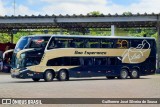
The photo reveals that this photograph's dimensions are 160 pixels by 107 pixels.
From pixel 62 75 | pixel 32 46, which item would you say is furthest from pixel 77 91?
pixel 62 75

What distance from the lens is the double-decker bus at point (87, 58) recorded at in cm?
2980

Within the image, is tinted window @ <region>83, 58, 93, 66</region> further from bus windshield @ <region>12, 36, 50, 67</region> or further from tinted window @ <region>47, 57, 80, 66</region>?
bus windshield @ <region>12, 36, 50, 67</region>

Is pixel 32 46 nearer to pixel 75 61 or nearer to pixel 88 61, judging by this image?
pixel 75 61

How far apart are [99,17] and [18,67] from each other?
1861 centimetres

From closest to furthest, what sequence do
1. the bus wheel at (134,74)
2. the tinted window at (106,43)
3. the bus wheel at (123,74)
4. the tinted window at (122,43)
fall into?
the tinted window at (106,43)
the tinted window at (122,43)
the bus wheel at (123,74)
the bus wheel at (134,74)

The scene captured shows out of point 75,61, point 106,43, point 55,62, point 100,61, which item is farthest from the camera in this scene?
point 106,43

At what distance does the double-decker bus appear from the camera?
97.8 ft

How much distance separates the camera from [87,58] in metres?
32.1

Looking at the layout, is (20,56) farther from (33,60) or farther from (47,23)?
(47,23)

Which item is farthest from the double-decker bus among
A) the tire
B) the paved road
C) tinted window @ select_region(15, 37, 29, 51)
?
the paved road

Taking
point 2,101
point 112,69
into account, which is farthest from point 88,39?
point 2,101

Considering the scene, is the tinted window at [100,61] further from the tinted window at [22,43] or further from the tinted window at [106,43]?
the tinted window at [22,43]

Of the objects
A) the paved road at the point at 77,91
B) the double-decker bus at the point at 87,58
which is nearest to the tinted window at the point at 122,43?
the double-decker bus at the point at 87,58

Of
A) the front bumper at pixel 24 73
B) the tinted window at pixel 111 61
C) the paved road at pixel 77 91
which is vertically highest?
the tinted window at pixel 111 61
